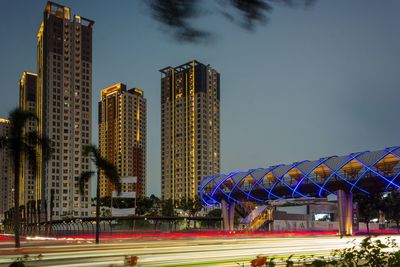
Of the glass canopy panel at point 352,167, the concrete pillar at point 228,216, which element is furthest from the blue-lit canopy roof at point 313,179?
the concrete pillar at point 228,216

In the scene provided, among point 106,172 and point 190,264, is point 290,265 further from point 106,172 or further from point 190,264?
point 106,172

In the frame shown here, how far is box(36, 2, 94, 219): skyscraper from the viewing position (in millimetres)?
161625

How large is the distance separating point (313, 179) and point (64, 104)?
114 meters

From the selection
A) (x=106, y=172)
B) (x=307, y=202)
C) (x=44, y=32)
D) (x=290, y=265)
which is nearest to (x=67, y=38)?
(x=44, y=32)

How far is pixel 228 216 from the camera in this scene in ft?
273

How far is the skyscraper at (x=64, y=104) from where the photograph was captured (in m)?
162

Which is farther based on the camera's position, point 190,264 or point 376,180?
point 376,180

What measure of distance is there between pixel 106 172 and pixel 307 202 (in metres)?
67.7

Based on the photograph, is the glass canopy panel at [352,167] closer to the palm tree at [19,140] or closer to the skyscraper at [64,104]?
the palm tree at [19,140]

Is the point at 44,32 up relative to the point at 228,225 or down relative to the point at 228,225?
up

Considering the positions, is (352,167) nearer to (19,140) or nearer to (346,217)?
(346,217)

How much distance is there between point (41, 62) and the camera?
174000mm

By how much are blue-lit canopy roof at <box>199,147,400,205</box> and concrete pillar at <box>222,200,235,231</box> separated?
4.13 ft

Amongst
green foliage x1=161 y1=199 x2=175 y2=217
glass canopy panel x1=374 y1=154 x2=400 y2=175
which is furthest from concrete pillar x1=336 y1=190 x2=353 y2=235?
green foliage x1=161 y1=199 x2=175 y2=217
